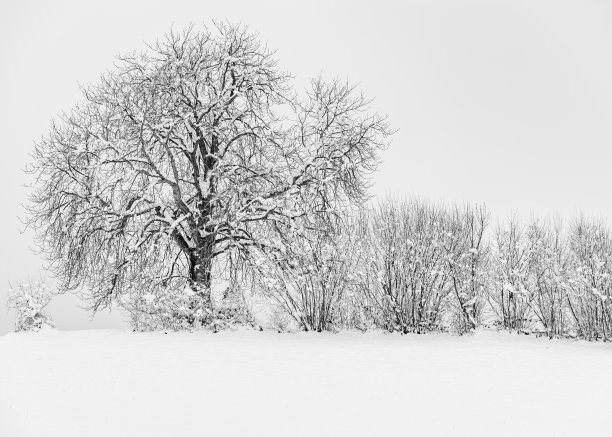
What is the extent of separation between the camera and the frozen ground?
24.2ft

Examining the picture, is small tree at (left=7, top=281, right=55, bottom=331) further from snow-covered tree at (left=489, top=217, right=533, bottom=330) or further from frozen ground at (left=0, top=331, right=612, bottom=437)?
snow-covered tree at (left=489, top=217, right=533, bottom=330)

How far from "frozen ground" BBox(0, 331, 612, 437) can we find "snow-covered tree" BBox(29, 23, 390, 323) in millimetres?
3507

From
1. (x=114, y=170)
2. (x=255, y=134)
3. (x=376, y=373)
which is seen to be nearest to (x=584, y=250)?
(x=376, y=373)

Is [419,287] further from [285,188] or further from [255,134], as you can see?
[255,134]

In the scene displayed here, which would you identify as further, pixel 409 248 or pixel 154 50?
pixel 154 50

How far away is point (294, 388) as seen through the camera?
28.2ft

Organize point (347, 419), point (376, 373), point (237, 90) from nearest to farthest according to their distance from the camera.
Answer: point (347, 419) → point (376, 373) → point (237, 90)

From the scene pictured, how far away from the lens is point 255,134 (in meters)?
15.6

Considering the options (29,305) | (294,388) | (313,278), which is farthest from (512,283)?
(29,305)

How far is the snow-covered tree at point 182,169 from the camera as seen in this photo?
14.5 metres

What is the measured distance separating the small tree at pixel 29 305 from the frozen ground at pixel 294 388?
8.19 ft

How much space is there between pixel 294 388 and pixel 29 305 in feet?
30.1

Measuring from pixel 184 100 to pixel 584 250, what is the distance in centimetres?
1175

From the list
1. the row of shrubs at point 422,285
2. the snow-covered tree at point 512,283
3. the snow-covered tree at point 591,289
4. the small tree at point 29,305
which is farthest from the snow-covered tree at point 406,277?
the small tree at point 29,305
